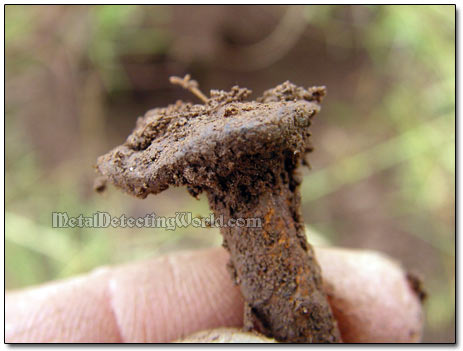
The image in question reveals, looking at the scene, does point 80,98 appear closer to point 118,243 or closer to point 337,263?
point 118,243

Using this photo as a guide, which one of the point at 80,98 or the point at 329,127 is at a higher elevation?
the point at 80,98


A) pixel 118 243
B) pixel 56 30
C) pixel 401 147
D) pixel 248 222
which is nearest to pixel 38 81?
pixel 56 30

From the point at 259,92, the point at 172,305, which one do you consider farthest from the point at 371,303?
the point at 259,92

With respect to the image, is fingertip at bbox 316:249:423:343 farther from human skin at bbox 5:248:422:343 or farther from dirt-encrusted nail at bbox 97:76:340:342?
dirt-encrusted nail at bbox 97:76:340:342

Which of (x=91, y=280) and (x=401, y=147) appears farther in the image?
(x=401, y=147)

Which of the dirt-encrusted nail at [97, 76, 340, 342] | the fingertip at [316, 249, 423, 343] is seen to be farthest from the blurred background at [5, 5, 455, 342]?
the dirt-encrusted nail at [97, 76, 340, 342]

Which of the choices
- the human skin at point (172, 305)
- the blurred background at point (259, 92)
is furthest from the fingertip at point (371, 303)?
the blurred background at point (259, 92)
